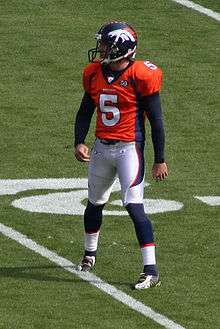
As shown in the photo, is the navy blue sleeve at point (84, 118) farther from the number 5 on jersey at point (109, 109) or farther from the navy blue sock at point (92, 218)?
the navy blue sock at point (92, 218)

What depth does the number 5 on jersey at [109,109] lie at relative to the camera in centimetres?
1414

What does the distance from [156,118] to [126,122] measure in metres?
0.28

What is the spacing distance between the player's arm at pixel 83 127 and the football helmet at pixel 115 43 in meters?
0.45

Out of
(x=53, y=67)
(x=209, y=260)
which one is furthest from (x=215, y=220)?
(x=53, y=67)

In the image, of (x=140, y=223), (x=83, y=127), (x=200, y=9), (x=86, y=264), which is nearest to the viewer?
(x=140, y=223)

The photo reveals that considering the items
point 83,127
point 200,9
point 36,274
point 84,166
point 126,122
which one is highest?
point 126,122

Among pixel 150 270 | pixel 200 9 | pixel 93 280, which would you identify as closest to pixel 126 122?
pixel 150 270

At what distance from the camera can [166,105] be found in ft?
74.3

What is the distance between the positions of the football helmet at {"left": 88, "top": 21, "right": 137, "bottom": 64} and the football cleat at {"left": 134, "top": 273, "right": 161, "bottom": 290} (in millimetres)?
1912

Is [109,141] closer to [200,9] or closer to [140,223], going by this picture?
[140,223]

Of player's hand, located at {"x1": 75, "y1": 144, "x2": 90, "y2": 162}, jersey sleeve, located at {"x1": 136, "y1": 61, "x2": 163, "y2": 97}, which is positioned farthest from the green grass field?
jersey sleeve, located at {"x1": 136, "y1": 61, "x2": 163, "y2": 97}

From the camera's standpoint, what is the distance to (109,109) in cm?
1416

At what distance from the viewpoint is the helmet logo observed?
1412cm

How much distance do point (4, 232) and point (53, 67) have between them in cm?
847
